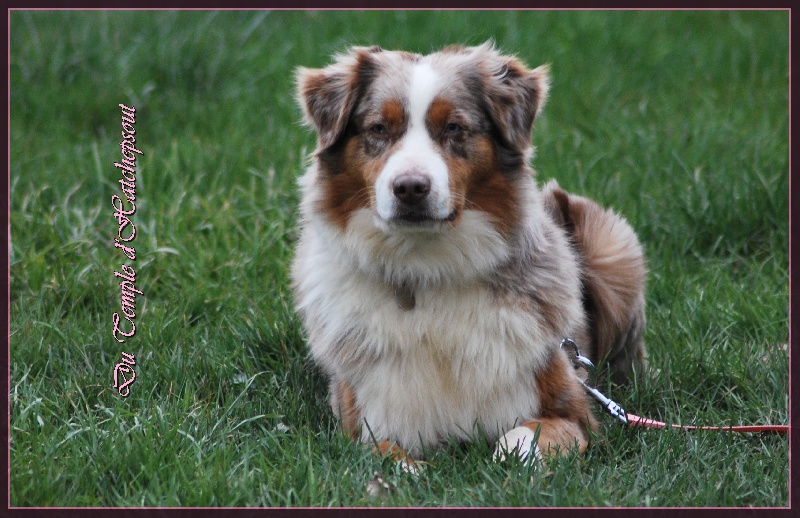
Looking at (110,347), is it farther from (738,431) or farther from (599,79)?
(599,79)

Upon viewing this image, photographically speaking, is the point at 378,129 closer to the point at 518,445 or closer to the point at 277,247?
the point at 518,445

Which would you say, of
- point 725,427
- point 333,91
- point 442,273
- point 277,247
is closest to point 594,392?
point 725,427

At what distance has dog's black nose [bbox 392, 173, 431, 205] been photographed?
144 inches

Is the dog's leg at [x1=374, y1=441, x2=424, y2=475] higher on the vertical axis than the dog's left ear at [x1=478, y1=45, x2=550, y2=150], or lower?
lower

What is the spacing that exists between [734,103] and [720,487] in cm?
538

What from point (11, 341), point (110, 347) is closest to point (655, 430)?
point (110, 347)

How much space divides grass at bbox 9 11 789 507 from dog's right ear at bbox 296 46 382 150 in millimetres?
982

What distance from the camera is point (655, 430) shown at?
4.14 metres

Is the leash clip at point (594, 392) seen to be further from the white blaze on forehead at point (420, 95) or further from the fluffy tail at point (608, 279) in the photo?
the white blaze on forehead at point (420, 95)

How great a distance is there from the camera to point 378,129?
13.0ft

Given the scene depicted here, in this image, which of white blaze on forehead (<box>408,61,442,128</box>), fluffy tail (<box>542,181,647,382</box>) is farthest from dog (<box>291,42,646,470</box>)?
fluffy tail (<box>542,181,647,382</box>)

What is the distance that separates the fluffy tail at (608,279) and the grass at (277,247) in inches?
Result: 7.5

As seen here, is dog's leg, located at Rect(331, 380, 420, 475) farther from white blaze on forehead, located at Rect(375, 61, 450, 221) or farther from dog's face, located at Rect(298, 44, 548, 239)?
white blaze on forehead, located at Rect(375, 61, 450, 221)

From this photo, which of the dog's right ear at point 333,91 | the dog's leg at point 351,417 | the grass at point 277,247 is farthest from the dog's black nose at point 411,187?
the grass at point 277,247
